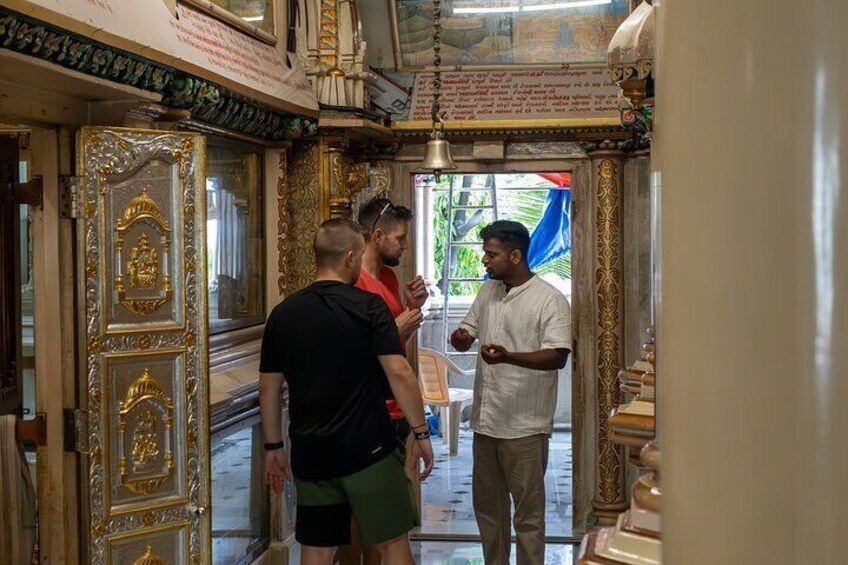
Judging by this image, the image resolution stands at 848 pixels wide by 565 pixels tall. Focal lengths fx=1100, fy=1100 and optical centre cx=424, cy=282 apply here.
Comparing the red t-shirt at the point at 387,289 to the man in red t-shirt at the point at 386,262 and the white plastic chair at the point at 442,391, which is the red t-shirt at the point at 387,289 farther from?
the white plastic chair at the point at 442,391

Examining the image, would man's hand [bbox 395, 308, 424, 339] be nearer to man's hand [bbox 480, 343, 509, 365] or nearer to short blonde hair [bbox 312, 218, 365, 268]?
man's hand [bbox 480, 343, 509, 365]

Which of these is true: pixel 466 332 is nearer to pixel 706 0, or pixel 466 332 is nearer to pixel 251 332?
pixel 251 332

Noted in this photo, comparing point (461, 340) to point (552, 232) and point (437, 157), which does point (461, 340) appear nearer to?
point (437, 157)

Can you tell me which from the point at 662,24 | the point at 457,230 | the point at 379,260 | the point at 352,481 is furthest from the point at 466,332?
the point at 457,230

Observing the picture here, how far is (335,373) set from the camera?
3902 millimetres

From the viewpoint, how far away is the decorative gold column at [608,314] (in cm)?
654

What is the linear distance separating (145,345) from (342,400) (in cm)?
71

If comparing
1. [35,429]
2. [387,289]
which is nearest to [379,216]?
[387,289]

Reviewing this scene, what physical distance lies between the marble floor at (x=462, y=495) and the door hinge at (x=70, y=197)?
12.9 ft

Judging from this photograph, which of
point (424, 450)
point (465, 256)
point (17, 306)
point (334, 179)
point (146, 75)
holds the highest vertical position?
point (146, 75)

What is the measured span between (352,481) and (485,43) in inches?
145

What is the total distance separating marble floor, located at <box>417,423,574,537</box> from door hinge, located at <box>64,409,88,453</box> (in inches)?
139

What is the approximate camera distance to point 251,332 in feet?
18.6

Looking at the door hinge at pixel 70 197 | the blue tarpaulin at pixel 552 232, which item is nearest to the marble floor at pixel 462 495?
the blue tarpaulin at pixel 552 232
